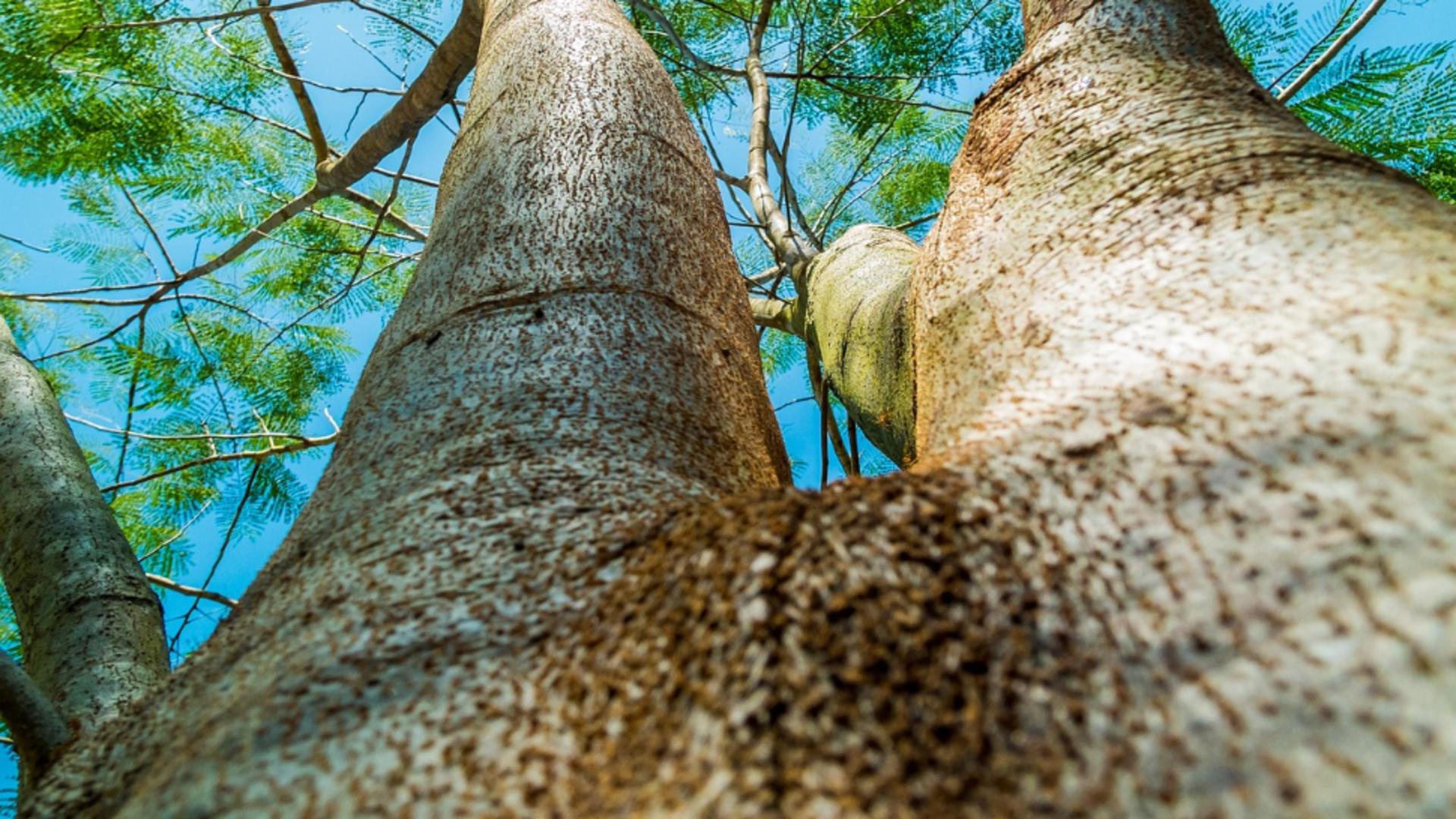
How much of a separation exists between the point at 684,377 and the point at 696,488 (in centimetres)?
21

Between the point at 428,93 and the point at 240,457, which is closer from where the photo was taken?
the point at 240,457

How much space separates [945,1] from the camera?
334cm

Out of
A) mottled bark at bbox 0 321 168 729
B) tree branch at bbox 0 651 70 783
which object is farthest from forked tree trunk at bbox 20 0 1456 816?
mottled bark at bbox 0 321 168 729

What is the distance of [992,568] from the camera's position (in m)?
0.45

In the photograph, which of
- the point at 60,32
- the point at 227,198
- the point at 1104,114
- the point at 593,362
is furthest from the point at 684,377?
the point at 227,198

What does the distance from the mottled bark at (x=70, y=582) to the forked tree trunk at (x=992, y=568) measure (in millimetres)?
658

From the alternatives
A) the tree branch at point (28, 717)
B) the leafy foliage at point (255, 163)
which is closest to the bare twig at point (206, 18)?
the leafy foliage at point (255, 163)

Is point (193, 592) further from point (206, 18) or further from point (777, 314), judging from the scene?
point (777, 314)

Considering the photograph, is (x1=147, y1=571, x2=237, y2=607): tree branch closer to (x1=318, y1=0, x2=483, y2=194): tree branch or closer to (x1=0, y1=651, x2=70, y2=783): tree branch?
(x1=0, y1=651, x2=70, y2=783): tree branch

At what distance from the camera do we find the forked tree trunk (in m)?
0.36

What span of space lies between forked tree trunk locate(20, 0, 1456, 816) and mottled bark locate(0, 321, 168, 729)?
0.66 meters

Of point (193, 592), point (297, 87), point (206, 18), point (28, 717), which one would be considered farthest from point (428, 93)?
point (28, 717)

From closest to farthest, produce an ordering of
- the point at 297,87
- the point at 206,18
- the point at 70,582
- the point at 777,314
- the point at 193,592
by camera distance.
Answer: the point at 70,582 < the point at 193,592 < the point at 206,18 < the point at 777,314 < the point at 297,87

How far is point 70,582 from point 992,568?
4.71 ft
